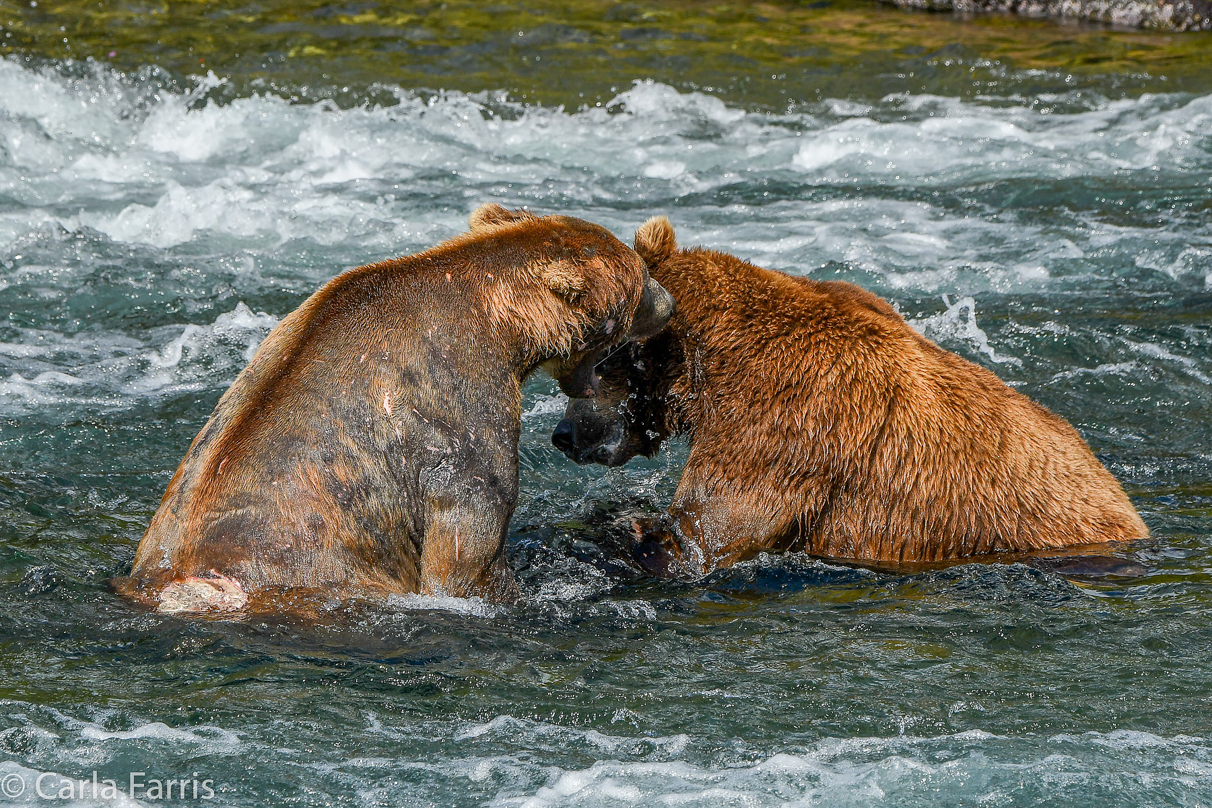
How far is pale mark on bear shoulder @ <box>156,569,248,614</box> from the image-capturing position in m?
4.08

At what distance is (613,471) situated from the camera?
20.6 feet

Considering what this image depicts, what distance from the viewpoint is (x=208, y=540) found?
4.10 meters

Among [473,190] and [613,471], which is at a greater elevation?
[473,190]

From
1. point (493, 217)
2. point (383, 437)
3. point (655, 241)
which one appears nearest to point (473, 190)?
point (655, 241)

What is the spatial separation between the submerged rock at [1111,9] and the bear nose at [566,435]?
13.5 meters

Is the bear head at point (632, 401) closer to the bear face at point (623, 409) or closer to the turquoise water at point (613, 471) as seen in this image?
the bear face at point (623, 409)

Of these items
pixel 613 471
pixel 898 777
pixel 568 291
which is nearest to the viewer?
pixel 898 777

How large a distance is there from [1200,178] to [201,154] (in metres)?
8.22

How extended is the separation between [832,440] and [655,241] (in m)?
1.10

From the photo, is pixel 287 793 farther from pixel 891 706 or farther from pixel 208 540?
pixel 891 706

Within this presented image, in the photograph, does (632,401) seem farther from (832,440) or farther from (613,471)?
(613,471)

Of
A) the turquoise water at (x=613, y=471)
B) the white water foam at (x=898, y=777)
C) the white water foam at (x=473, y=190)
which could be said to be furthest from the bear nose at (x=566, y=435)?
the white water foam at (x=898, y=777)

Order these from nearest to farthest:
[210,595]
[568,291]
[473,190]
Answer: [210,595]
[568,291]
[473,190]

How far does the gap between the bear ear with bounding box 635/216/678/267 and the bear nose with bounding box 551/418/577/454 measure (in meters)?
0.73
